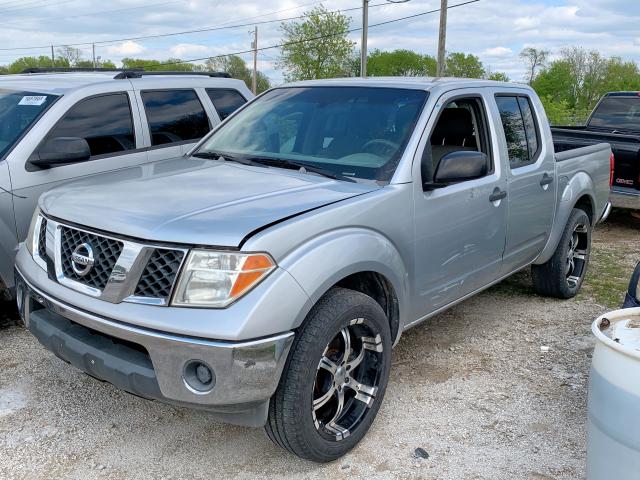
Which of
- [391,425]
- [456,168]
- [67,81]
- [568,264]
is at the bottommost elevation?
[391,425]

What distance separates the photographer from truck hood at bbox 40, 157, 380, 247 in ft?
8.38

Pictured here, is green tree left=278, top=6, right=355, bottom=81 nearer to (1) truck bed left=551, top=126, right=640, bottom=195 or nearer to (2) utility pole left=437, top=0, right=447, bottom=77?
(2) utility pole left=437, top=0, right=447, bottom=77

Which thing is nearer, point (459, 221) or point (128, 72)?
point (459, 221)

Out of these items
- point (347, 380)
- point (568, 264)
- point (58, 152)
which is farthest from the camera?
point (568, 264)

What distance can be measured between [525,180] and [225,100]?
3092mm

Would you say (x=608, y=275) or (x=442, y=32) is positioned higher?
(x=442, y=32)

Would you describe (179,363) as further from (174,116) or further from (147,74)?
(147,74)

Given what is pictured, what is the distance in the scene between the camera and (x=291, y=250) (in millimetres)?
2627

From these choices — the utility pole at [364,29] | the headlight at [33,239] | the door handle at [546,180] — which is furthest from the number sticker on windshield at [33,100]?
the utility pole at [364,29]

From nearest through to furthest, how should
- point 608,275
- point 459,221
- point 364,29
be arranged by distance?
point 459,221, point 608,275, point 364,29

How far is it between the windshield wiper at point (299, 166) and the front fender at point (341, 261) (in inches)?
18.7

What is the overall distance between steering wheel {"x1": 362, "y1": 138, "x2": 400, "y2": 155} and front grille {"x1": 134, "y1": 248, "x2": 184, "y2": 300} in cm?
148

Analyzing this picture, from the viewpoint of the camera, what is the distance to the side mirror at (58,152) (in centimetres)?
435

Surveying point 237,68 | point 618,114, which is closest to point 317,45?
point 237,68
